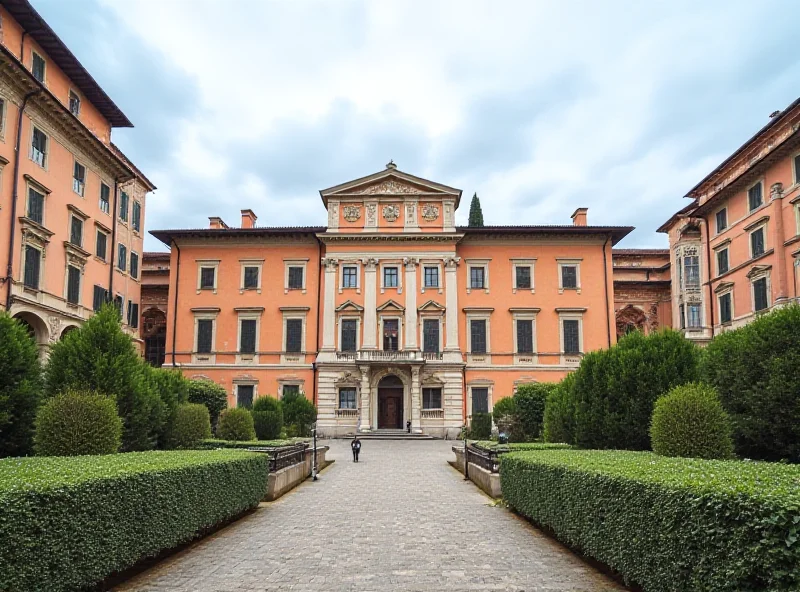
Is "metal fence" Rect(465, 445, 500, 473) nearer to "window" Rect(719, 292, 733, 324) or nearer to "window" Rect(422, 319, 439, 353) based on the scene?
"window" Rect(422, 319, 439, 353)

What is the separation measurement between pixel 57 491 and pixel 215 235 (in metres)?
41.6

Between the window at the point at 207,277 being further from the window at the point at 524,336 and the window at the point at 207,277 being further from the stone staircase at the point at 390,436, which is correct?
the window at the point at 524,336

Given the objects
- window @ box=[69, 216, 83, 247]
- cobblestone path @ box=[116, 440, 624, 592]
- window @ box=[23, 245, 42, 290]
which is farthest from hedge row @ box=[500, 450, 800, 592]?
window @ box=[69, 216, 83, 247]

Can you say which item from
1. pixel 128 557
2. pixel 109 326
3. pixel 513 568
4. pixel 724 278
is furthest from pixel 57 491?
pixel 724 278

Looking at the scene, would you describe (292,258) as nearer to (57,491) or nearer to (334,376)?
(334,376)

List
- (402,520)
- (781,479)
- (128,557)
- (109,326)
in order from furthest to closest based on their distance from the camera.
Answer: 1. (109,326)
2. (402,520)
3. (128,557)
4. (781,479)

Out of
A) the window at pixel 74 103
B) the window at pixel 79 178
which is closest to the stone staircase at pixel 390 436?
the window at pixel 79 178

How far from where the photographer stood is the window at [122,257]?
38.4 meters

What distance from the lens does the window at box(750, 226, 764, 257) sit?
1412 inches

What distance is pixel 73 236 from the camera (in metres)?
32.7

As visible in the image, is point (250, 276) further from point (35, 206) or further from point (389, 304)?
point (35, 206)

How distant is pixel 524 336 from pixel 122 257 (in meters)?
25.3

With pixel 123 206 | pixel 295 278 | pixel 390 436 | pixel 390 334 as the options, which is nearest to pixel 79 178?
pixel 123 206

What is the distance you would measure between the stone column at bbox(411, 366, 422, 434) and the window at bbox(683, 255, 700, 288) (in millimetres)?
19541
